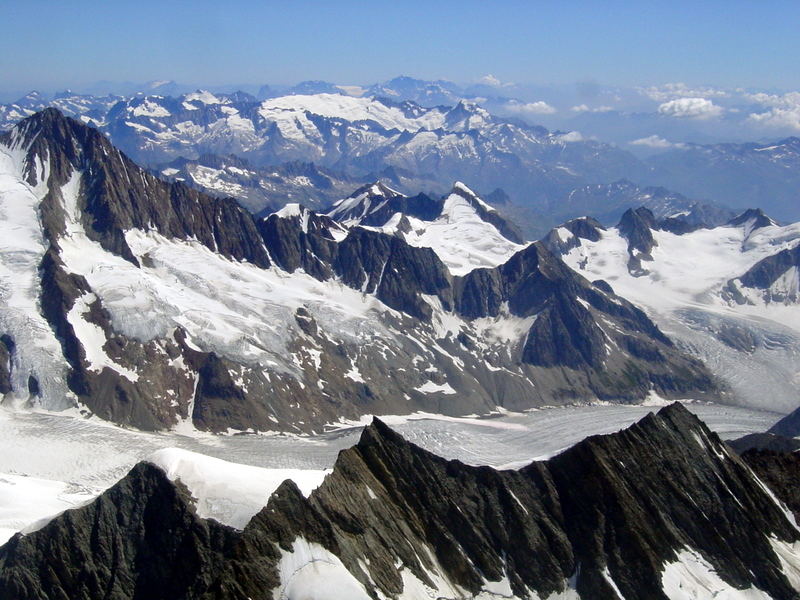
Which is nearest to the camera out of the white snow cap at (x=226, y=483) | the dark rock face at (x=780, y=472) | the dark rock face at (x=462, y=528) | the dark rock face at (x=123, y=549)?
the dark rock face at (x=462, y=528)

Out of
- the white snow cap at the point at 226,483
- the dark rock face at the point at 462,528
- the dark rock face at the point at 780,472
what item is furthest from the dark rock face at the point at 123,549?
the dark rock face at the point at 780,472

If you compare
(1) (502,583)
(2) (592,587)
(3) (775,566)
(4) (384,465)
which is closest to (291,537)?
(4) (384,465)

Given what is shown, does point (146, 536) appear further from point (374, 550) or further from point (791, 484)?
point (791, 484)

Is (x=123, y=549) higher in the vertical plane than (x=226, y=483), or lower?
lower

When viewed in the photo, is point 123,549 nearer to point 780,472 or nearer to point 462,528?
point 462,528

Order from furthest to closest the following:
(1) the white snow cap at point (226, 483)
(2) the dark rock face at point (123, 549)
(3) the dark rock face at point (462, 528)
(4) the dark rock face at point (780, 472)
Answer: (4) the dark rock face at point (780, 472), (1) the white snow cap at point (226, 483), (2) the dark rock face at point (123, 549), (3) the dark rock face at point (462, 528)

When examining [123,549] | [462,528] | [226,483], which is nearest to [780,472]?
[462,528]

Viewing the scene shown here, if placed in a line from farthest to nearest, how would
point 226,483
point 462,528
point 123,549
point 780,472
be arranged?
point 780,472
point 462,528
point 226,483
point 123,549

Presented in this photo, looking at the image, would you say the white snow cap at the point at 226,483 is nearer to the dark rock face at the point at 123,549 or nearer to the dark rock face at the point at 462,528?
the dark rock face at the point at 123,549
